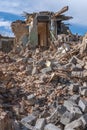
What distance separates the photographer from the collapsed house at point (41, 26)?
2233 cm

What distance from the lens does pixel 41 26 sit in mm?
23875

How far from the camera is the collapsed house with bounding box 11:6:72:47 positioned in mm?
22328

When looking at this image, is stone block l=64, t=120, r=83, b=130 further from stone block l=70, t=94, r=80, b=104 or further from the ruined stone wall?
the ruined stone wall

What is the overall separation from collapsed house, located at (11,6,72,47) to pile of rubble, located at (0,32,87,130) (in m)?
5.24

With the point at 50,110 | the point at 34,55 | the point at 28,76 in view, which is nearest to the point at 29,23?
the point at 34,55

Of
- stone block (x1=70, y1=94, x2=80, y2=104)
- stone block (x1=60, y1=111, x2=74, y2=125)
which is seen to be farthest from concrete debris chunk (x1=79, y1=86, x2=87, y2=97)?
stone block (x1=60, y1=111, x2=74, y2=125)

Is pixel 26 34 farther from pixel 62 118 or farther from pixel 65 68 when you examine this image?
pixel 62 118

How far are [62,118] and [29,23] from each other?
41.8ft

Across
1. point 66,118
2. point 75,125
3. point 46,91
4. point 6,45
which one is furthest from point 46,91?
point 6,45

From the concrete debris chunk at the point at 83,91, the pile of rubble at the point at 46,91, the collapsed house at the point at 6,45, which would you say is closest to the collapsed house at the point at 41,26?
the collapsed house at the point at 6,45

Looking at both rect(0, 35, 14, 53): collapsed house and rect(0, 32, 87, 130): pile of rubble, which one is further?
rect(0, 35, 14, 53): collapsed house

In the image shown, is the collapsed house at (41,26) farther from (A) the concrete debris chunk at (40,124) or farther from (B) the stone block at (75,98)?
(A) the concrete debris chunk at (40,124)

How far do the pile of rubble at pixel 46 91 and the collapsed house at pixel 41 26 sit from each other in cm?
524

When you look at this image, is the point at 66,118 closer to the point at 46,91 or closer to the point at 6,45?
the point at 46,91
